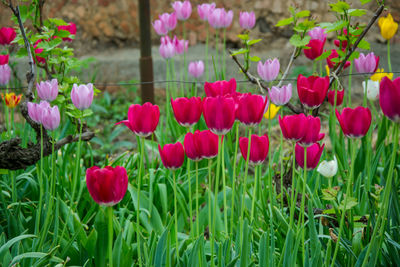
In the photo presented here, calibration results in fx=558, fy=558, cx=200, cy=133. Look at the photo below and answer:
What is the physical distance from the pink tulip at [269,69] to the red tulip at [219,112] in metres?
0.53

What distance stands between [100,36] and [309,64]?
1697 mm

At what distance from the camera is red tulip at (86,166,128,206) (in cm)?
104

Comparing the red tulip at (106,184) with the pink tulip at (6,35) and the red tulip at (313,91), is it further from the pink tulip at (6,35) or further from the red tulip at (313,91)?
the pink tulip at (6,35)

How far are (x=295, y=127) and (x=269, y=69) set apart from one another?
482 millimetres

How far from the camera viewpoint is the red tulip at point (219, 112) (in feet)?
3.70

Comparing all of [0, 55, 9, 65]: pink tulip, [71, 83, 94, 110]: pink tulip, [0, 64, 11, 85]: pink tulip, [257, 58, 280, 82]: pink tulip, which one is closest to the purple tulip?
[71, 83, 94, 110]: pink tulip

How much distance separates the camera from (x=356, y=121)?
114 cm

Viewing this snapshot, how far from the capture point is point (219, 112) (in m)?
1.13

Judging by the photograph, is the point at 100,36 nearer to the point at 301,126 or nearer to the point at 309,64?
the point at 309,64

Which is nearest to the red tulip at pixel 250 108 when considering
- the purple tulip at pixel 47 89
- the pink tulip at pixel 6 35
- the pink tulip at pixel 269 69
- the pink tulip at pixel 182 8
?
the pink tulip at pixel 269 69

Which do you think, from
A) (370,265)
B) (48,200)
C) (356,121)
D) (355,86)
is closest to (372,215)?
(370,265)

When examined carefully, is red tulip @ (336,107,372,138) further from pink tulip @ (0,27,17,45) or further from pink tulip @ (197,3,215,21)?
pink tulip @ (197,3,215,21)

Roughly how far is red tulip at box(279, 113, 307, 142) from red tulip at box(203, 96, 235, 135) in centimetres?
14

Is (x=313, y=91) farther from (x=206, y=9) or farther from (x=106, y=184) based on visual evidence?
(x=206, y=9)
